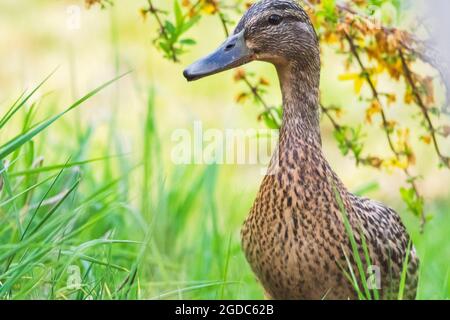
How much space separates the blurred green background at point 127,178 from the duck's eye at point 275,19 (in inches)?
23.5

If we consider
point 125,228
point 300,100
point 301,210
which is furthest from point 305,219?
point 125,228

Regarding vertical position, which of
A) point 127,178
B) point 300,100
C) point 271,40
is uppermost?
point 271,40

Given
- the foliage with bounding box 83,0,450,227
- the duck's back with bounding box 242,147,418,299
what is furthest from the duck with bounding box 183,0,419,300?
the foliage with bounding box 83,0,450,227

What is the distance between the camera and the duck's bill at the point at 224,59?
9.34 feet

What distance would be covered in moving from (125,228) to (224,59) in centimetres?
106

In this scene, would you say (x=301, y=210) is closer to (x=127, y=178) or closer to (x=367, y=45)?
(x=367, y=45)

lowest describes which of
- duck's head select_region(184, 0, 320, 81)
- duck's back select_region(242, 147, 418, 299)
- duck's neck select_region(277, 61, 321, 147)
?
duck's back select_region(242, 147, 418, 299)

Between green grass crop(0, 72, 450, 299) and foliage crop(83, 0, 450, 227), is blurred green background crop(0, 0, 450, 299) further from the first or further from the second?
foliage crop(83, 0, 450, 227)

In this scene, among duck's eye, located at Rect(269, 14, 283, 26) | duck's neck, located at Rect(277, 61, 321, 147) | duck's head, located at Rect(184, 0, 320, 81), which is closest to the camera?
duck's head, located at Rect(184, 0, 320, 81)

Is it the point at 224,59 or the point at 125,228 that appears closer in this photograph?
the point at 224,59

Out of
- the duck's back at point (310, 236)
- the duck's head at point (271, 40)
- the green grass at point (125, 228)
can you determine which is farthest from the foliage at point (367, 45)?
the green grass at point (125, 228)

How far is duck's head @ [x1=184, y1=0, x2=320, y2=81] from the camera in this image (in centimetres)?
297

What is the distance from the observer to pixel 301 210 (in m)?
3.02

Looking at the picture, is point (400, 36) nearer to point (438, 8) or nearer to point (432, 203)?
point (438, 8)
